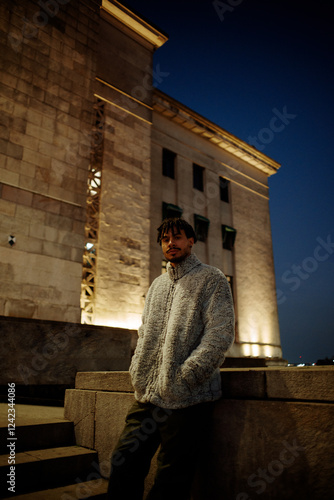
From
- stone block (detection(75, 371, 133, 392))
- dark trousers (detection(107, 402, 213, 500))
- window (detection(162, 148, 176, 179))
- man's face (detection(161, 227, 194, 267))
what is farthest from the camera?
window (detection(162, 148, 176, 179))

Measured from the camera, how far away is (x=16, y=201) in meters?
9.44

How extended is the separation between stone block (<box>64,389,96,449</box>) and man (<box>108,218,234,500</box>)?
5.26 ft

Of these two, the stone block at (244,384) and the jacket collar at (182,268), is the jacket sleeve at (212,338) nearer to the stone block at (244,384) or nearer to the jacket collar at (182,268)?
the jacket collar at (182,268)

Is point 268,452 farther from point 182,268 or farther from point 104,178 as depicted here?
point 104,178

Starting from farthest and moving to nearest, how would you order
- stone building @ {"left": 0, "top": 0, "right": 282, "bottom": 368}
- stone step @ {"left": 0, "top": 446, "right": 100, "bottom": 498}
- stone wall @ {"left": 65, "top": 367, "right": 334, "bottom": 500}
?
1. stone building @ {"left": 0, "top": 0, "right": 282, "bottom": 368}
2. stone step @ {"left": 0, "top": 446, "right": 100, "bottom": 498}
3. stone wall @ {"left": 65, "top": 367, "right": 334, "bottom": 500}

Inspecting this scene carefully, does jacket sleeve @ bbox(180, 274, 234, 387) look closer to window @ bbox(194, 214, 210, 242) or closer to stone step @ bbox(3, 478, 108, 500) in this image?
stone step @ bbox(3, 478, 108, 500)

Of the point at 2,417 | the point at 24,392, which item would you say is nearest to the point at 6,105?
the point at 24,392

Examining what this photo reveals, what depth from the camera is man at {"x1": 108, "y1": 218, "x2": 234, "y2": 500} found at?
6.70 ft

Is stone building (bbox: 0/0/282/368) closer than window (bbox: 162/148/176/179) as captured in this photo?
Yes

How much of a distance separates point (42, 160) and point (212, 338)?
956 cm

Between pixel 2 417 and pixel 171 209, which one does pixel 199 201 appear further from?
pixel 2 417

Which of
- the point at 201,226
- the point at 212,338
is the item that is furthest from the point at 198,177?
the point at 212,338

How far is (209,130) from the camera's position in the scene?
2064 centimetres

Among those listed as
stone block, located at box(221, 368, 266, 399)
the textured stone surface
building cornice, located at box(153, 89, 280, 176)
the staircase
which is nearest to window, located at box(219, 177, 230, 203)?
building cornice, located at box(153, 89, 280, 176)
